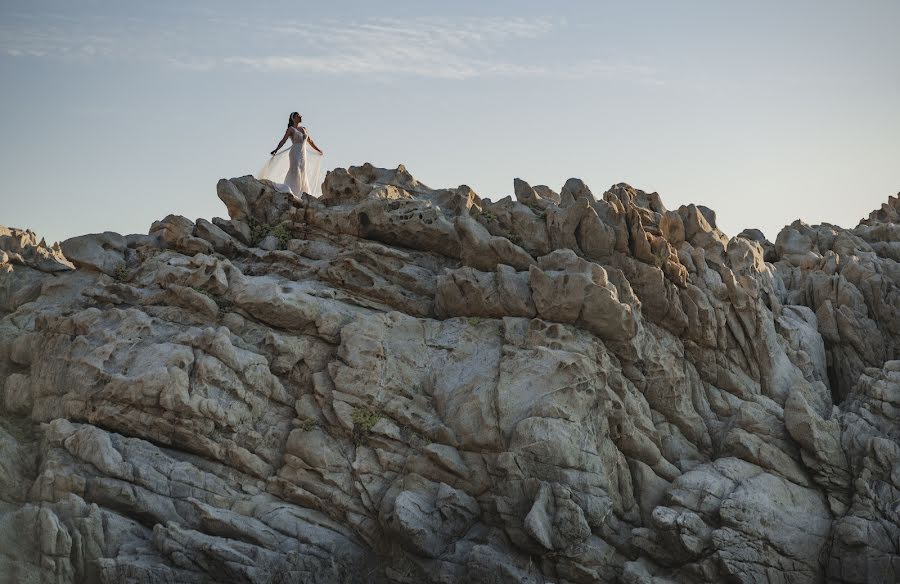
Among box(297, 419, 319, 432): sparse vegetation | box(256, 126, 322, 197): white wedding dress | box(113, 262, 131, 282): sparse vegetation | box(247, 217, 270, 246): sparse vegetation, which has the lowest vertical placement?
box(297, 419, 319, 432): sparse vegetation

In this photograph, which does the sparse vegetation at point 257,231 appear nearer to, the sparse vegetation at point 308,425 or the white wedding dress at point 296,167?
the white wedding dress at point 296,167

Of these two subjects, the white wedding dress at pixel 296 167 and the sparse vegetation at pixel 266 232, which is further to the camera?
the white wedding dress at pixel 296 167

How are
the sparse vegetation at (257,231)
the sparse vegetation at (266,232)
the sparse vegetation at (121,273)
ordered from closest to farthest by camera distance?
the sparse vegetation at (121,273), the sparse vegetation at (266,232), the sparse vegetation at (257,231)

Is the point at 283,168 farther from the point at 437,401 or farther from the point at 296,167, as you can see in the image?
the point at 437,401

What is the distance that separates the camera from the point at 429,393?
104 feet

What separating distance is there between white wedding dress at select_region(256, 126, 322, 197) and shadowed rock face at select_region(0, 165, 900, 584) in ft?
5.19

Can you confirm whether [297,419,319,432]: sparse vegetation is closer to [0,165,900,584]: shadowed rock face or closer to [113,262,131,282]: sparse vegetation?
[0,165,900,584]: shadowed rock face

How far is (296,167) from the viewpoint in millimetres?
40500

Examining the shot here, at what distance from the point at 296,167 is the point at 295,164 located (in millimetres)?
143

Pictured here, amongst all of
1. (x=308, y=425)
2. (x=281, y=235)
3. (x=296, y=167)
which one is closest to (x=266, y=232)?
(x=281, y=235)

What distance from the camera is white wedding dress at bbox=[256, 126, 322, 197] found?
133 feet

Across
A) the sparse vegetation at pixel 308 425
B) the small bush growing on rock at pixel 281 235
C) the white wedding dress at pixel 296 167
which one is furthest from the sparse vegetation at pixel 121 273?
the sparse vegetation at pixel 308 425

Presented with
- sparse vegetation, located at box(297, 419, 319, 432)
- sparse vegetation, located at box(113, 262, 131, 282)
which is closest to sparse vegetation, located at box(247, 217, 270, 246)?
sparse vegetation, located at box(113, 262, 131, 282)

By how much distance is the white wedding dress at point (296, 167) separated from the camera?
40.4 metres
